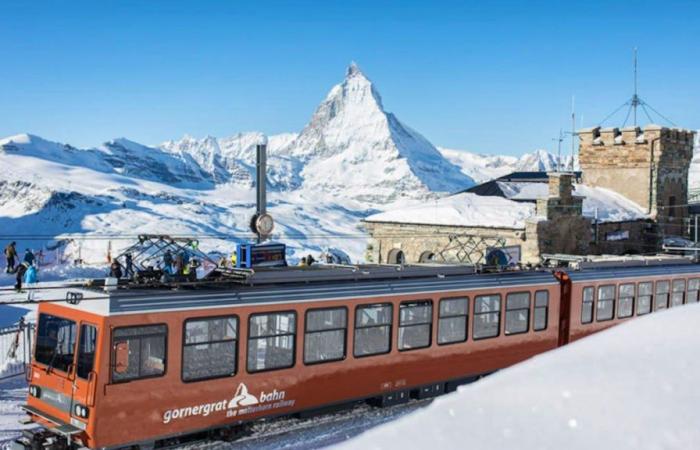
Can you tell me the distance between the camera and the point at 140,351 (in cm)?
1217

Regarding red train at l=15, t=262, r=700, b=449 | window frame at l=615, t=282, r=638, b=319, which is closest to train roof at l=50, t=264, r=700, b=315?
red train at l=15, t=262, r=700, b=449

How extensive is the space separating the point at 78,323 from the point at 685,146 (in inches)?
1334

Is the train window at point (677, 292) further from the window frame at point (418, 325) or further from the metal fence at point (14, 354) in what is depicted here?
the metal fence at point (14, 354)

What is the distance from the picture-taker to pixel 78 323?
→ 39.8 feet

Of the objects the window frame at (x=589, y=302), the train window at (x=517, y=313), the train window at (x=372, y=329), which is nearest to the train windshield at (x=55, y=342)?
the train window at (x=372, y=329)

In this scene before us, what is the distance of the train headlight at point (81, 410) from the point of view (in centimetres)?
1173

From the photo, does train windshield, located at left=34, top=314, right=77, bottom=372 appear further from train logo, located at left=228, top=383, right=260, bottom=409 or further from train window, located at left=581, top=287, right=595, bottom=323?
train window, located at left=581, top=287, right=595, bottom=323

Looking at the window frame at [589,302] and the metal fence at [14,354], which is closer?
the metal fence at [14,354]

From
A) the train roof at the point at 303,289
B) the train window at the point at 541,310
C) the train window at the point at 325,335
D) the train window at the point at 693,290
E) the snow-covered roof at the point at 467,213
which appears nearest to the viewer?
the train roof at the point at 303,289

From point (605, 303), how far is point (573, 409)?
15128 millimetres

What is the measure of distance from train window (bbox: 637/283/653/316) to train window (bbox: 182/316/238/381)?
13214 mm

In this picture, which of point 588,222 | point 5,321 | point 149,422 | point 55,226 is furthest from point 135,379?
point 55,226

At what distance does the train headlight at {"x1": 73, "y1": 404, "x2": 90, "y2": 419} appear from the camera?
11734 mm

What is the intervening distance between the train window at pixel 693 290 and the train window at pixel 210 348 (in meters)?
16.2
